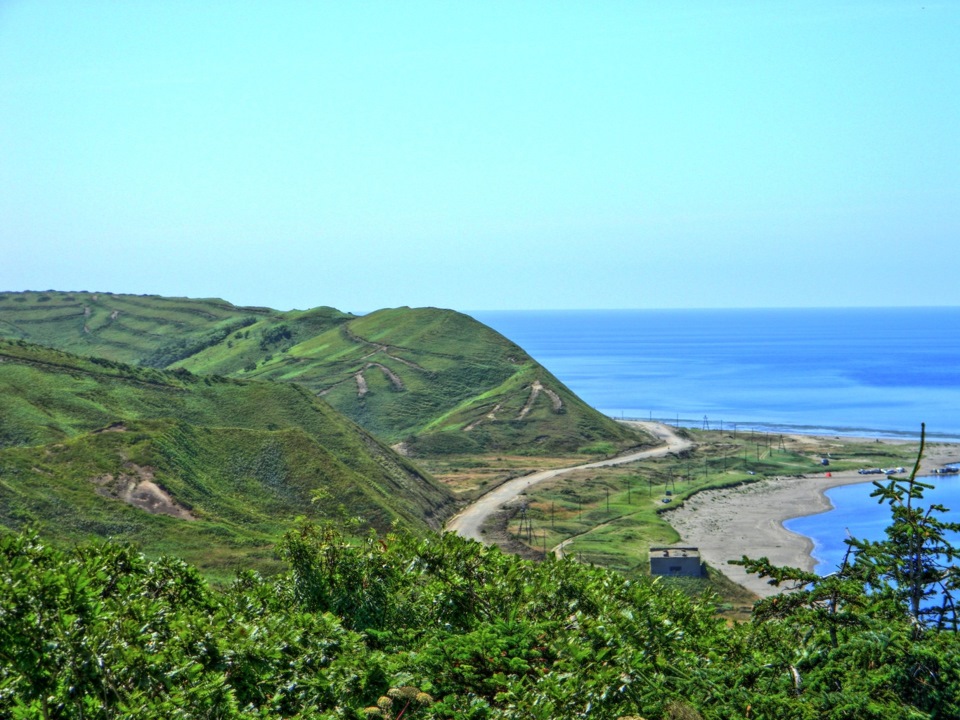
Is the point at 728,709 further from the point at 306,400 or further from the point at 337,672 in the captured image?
the point at 306,400

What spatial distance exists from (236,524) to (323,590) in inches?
2423

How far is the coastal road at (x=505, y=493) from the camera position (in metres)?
116

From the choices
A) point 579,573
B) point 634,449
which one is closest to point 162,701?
point 579,573

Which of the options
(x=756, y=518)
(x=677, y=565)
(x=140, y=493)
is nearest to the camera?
(x=140, y=493)

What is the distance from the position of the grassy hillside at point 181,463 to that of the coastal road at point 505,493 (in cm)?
336

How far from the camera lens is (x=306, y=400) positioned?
141000mm

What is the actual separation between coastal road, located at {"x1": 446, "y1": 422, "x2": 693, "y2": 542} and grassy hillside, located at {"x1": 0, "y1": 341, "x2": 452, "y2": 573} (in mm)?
3356

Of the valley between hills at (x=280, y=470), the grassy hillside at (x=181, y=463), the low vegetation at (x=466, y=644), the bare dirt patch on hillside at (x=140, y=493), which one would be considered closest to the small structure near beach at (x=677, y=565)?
the valley between hills at (x=280, y=470)

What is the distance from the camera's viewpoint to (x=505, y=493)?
139 metres

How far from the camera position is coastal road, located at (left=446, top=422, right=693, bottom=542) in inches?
4579

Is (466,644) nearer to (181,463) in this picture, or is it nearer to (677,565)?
(677,565)

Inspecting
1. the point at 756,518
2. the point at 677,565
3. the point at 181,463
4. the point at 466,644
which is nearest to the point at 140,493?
the point at 181,463

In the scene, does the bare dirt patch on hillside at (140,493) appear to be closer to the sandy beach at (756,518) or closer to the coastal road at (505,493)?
the coastal road at (505,493)

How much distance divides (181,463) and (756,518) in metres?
80.9
